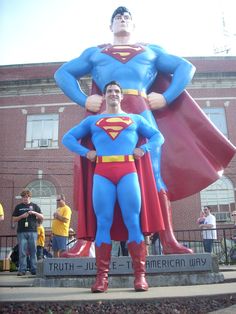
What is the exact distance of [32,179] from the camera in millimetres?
18641

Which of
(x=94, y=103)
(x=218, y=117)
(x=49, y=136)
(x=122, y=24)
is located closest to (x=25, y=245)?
(x=94, y=103)

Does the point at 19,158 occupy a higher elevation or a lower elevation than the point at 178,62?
higher

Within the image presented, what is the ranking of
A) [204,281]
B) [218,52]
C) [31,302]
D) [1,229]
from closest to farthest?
[31,302] < [204,281] < [1,229] < [218,52]

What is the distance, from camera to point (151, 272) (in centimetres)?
401

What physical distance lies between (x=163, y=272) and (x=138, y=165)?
1.22 m

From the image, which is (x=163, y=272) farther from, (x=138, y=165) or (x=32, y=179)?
(x=32, y=179)

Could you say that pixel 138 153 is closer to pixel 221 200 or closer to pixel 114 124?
pixel 114 124

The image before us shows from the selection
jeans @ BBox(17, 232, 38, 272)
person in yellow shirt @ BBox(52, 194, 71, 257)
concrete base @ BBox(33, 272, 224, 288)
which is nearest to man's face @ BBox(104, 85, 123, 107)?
concrete base @ BBox(33, 272, 224, 288)

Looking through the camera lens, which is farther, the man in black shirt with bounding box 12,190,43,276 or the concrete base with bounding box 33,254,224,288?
the man in black shirt with bounding box 12,190,43,276

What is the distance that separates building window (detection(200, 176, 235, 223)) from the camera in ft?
59.0

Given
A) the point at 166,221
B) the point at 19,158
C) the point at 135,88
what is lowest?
the point at 166,221

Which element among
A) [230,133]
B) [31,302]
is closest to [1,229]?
[230,133]

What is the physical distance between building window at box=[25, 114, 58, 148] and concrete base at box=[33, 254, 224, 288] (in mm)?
15507

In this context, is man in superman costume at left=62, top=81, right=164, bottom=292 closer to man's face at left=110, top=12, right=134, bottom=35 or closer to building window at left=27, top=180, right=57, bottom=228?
man's face at left=110, top=12, right=134, bottom=35
